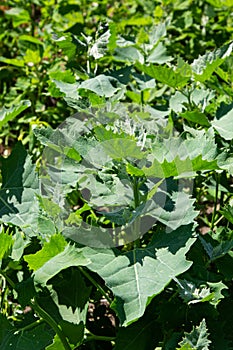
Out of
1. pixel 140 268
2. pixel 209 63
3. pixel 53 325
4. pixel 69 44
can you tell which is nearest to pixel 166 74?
pixel 209 63

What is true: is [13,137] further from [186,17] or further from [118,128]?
[118,128]

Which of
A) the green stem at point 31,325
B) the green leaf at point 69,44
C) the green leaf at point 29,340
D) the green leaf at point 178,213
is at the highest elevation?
the green leaf at point 69,44

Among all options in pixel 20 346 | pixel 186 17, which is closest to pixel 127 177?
pixel 20 346

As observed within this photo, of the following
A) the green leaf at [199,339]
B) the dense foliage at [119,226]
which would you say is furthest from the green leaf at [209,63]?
the green leaf at [199,339]

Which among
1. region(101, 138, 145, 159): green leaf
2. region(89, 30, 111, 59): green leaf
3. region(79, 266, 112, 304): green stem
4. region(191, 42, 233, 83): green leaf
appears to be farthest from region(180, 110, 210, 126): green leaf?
region(79, 266, 112, 304): green stem

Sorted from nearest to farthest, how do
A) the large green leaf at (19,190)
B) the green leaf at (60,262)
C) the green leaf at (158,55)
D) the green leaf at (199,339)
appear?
the green leaf at (199,339) → the green leaf at (60,262) → the large green leaf at (19,190) → the green leaf at (158,55)

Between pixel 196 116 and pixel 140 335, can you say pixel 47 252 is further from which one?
pixel 196 116

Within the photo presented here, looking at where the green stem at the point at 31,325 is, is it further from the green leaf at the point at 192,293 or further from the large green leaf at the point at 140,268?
the green leaf at the point at 192,293

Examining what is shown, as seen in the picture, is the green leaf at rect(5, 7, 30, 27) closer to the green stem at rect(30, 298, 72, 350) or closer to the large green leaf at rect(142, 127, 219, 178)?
the large green leaf at rect(142, 127, 219, 178)
